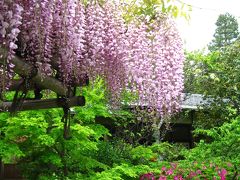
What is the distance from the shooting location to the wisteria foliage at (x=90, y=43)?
1.99 m

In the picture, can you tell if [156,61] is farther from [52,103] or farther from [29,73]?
[29,73]

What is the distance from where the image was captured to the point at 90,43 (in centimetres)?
263

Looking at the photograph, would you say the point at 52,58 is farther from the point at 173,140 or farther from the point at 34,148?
the point at 173,140

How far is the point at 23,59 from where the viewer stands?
2.16 m

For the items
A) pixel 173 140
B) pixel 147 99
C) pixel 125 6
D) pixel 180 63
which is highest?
pixel 125 6

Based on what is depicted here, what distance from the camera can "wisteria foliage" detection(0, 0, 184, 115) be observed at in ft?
6.54

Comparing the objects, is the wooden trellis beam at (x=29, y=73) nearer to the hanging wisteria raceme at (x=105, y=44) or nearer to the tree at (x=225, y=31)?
the hanging wisteria raceme at (x=105, y=44)

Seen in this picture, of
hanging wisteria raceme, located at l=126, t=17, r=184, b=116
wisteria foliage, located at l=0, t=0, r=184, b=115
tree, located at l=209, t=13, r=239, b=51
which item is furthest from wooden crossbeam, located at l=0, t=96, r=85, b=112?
tree, located at l=209, t=13, r=239, b=51

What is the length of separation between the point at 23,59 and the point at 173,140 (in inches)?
505

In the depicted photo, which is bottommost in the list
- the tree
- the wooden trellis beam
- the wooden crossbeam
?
the wooden crossbeam

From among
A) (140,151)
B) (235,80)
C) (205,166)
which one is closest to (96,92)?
(140,151)

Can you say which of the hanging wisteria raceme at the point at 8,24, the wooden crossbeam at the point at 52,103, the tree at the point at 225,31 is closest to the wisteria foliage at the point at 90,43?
the hanging wisteria raceme at the point at 8,24

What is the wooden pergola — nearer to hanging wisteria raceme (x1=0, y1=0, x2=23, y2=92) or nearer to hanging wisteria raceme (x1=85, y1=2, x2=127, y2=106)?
hanging wisteria raceme (x1=0, y1=0, x2=23, y2=92)

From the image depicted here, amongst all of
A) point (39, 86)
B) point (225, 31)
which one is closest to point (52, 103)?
point (39, 86)
